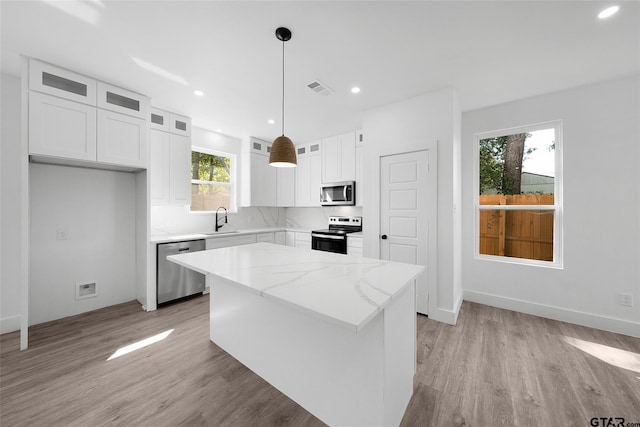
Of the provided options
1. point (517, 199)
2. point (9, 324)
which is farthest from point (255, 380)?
point (517, 199)

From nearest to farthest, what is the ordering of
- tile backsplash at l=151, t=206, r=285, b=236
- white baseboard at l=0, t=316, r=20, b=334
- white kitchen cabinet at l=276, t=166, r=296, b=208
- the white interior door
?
1. white baseboard at l=0, t=316, r=20, b=334
2. the white interior door
3. tile backsplash at l=151, t=206, r=285, b=236
4. white kitchen cabinet at l=276, t=166, r=296, b=208

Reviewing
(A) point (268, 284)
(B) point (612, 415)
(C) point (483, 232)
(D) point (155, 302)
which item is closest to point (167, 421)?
(A) point (268, 284)

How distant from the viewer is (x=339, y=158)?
4.47m

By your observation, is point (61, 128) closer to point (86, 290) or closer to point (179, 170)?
point (179, 170)

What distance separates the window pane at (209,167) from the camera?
4262mm

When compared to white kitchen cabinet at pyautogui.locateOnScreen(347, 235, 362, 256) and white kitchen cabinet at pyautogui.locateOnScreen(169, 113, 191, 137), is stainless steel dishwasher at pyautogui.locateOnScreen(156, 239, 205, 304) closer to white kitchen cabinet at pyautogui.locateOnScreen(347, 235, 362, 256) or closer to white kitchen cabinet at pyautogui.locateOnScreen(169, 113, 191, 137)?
white kitchen cabinet at pyautogui.locateOnScreen(169, 113, 191, 137)

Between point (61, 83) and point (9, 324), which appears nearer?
point (61, 83)

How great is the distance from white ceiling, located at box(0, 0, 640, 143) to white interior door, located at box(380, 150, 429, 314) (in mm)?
870

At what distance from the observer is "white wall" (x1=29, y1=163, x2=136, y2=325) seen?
2.75 meters

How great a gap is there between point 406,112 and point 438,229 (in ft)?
5.05

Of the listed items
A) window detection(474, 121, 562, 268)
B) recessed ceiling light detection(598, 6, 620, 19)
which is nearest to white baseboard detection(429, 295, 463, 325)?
window detection(474, 121, 562, 268)

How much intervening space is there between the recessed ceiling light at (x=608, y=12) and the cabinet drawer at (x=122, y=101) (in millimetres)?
4460

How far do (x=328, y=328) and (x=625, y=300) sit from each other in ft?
11.3

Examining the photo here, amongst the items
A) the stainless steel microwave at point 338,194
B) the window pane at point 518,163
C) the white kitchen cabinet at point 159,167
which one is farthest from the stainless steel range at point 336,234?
the white kitchen cabinet at point 159,167
